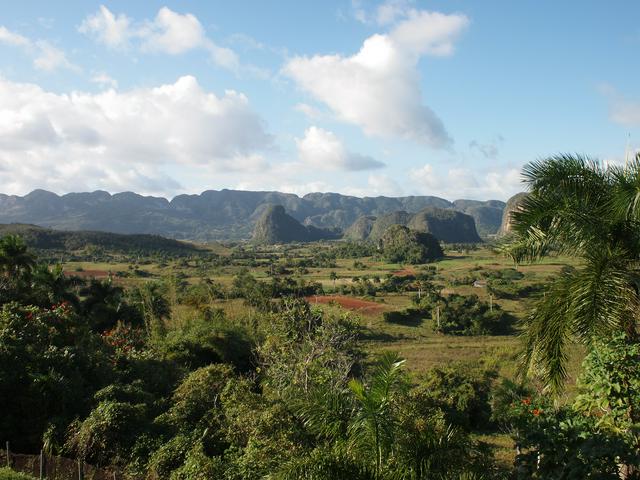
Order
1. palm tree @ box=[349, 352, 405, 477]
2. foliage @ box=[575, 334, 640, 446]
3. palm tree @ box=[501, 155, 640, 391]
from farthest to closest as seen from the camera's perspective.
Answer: palm tree @ box=[501, 155, 640, 391] < palm tree @ box=[349, 352, 405, 477] < foliage @ box=[575, 334, 640, 446]

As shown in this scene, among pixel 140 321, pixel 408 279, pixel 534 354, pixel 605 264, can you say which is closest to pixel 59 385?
pixel 534 354

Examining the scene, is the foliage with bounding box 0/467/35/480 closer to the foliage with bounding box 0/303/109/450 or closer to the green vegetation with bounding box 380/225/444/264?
the foliage with bounding box 0/303/109/450

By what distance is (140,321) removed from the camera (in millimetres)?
26375

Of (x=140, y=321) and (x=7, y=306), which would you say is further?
(x=140, y=321)

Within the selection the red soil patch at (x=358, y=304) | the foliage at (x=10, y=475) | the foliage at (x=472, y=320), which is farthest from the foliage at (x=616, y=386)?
the red soil patch at (x=358, y=304)

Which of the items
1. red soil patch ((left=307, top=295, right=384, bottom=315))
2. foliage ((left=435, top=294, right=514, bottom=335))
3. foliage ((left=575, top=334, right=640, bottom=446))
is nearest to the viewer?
foliage ((left=575, top=334, right=640, bottom=446))

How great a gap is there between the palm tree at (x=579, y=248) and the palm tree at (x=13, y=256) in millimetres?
24565

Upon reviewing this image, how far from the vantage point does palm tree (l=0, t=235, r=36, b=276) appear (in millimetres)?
22625

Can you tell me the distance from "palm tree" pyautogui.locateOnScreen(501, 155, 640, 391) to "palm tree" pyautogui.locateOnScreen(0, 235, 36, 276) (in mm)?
24565

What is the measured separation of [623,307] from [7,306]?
14.2m

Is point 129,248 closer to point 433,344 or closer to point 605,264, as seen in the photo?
point 433,344

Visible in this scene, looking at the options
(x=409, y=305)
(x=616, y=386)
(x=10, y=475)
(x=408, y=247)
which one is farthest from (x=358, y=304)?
(x=408, y=247)

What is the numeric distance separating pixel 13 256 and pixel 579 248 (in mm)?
25538

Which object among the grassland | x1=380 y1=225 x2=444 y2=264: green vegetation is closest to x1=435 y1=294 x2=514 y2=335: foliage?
the grassland
